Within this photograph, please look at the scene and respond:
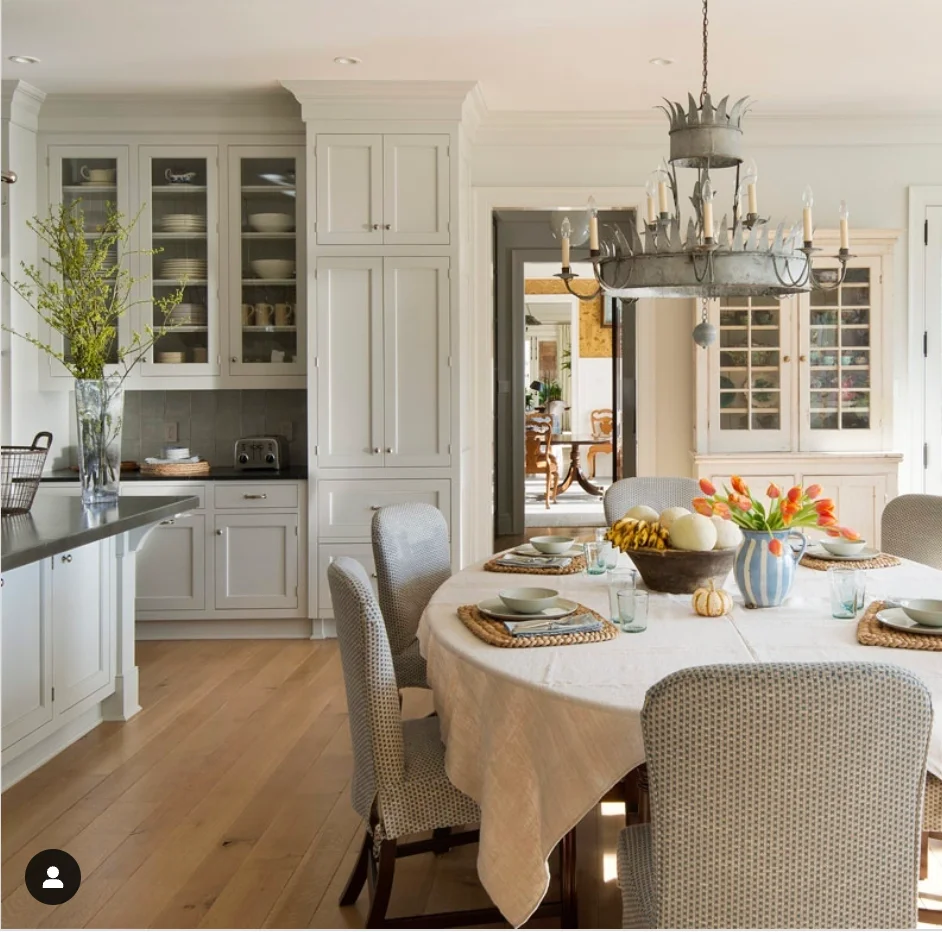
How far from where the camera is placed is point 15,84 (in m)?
4.82

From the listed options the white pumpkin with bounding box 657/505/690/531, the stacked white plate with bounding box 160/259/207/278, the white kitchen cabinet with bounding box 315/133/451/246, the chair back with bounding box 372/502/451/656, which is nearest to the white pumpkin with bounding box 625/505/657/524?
the white pumpkin with bounding box 657/505/690/531

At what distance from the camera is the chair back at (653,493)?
12.3 ft

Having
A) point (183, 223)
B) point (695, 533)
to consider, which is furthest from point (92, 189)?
point (695, 533)

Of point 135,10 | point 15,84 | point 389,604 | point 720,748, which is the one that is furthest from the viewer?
point 15,84

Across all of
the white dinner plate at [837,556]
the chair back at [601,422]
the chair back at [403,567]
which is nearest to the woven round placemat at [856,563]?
the white dinner plate at [837,556]

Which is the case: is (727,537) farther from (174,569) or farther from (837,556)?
(174,569)

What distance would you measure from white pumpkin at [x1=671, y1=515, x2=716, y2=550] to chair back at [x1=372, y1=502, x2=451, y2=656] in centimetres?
85

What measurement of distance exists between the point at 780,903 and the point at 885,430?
13.9 feet

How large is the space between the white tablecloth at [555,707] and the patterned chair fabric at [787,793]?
29 cm

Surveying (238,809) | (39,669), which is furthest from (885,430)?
(39,669)

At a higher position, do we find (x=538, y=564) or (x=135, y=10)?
(x=135, y=10)

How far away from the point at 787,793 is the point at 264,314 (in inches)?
169

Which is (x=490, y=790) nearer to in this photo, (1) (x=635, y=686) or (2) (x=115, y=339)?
(1) (x=635, y=686)

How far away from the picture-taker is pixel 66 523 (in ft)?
10.4
